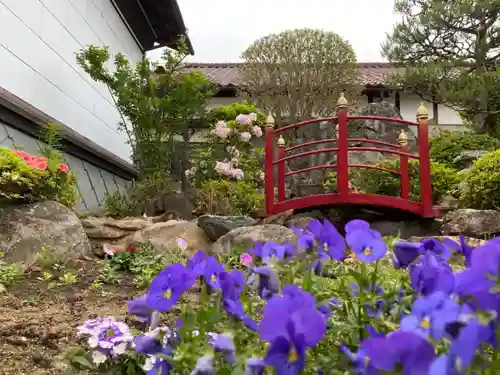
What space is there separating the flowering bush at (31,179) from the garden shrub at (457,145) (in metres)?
7.02

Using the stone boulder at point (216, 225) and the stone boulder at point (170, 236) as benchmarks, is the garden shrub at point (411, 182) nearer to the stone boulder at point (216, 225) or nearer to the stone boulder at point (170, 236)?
the stone boulder at point (216, 225)

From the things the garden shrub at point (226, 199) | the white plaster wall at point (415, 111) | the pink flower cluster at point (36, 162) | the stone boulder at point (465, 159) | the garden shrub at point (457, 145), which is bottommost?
the garden shrub at point (226, 199)

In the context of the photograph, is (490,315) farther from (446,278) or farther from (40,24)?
(40,24)

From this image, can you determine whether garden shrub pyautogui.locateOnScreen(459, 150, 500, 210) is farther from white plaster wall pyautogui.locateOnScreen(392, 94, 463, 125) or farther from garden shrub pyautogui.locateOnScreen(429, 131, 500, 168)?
white plaster wall pyautogui.locateOnScreen(392, 94, 463, 125)

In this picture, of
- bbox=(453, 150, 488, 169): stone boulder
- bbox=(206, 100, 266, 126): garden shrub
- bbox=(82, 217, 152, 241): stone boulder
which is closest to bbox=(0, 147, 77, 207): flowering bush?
bbox=(82, 217, 152, 241): stone boulder

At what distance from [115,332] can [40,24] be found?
502 cm

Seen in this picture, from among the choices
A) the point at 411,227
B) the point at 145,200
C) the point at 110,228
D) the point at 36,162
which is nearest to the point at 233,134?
the point at 145,200

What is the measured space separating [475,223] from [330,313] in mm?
4837

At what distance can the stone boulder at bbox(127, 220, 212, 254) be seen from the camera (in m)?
4.49

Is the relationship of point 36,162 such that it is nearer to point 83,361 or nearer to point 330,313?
point 83,361

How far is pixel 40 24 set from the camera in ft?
18.9

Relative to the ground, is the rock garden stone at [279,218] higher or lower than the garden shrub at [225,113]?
lower

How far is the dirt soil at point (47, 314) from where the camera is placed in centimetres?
206

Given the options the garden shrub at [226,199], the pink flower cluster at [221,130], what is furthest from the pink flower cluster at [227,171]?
the pink flower cluster at [221,130]
